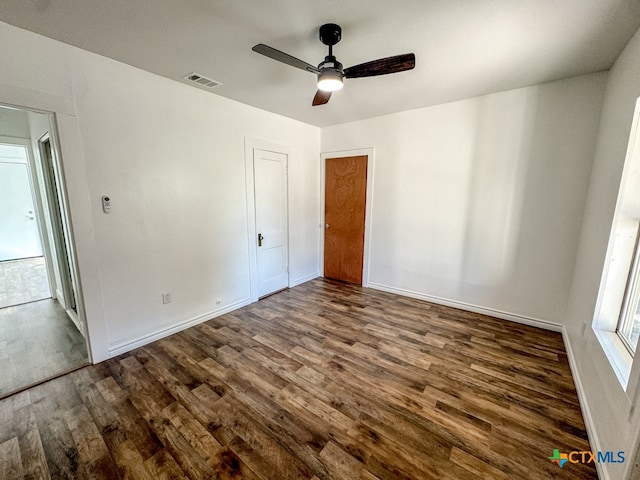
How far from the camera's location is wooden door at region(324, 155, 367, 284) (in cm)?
409

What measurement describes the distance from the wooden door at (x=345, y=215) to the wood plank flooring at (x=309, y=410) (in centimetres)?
171

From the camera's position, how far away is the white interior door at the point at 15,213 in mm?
5430

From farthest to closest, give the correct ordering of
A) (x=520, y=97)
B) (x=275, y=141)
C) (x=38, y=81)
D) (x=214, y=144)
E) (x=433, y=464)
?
(x=275, y=141), (x=214, y=144), (x=520, y=97), (x=38, y=81), (x=433, y=464)

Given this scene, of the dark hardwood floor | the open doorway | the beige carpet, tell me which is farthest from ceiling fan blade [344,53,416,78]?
the beige carpet

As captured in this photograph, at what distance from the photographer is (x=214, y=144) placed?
9.59ft

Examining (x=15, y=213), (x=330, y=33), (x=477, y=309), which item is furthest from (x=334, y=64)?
(x=15, y=213)

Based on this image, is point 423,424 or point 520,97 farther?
point 520,97

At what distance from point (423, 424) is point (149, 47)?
3.40 metres

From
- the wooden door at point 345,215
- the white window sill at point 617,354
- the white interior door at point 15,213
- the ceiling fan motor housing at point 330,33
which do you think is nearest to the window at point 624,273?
the white window sill at point 617,354

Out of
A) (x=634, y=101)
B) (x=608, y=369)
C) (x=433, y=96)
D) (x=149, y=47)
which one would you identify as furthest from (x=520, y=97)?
(x=149, y=47)

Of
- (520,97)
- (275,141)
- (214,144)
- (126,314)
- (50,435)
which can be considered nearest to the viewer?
(50,435)

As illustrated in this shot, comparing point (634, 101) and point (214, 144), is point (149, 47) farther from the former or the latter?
point (634, 101)

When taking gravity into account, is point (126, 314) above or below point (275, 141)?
below

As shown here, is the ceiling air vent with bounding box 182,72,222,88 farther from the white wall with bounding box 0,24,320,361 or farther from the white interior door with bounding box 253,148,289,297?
the white interior door with bounding box 253,148,289,297
